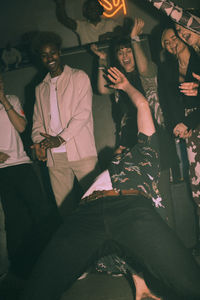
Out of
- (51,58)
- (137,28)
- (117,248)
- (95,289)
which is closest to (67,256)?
(117,248)

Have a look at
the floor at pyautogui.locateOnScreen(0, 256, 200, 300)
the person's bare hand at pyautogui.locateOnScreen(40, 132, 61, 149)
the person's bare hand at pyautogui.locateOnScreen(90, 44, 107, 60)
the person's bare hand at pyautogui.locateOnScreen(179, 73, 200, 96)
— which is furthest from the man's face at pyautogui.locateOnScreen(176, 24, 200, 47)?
the floor at pyautogui.locateOnScreen(0, 256, 200, 300)

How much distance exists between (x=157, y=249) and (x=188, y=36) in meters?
2.08

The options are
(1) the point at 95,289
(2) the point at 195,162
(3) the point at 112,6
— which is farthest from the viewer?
(3) the point at 112,6

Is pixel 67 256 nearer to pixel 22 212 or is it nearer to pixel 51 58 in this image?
pixel 22 212

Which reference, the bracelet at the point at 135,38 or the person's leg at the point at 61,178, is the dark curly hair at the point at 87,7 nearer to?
the bracelet at the point at 135,38

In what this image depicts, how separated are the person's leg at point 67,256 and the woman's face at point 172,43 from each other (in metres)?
1.94

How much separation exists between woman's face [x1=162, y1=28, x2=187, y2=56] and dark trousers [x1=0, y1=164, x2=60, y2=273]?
1.94m

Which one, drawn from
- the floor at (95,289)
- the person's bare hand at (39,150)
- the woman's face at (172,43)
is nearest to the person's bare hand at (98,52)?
the woman's face at (172,43)

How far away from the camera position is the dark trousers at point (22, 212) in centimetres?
231

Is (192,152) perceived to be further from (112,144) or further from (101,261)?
(101,261)

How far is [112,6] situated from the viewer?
314 cm

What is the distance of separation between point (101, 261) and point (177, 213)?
954 millimetres

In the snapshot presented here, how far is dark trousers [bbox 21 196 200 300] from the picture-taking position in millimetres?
915

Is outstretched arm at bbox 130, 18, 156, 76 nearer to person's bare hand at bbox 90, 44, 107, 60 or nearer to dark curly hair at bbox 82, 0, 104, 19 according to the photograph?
person's bare hand at bbox 90, 44, 107, 60
